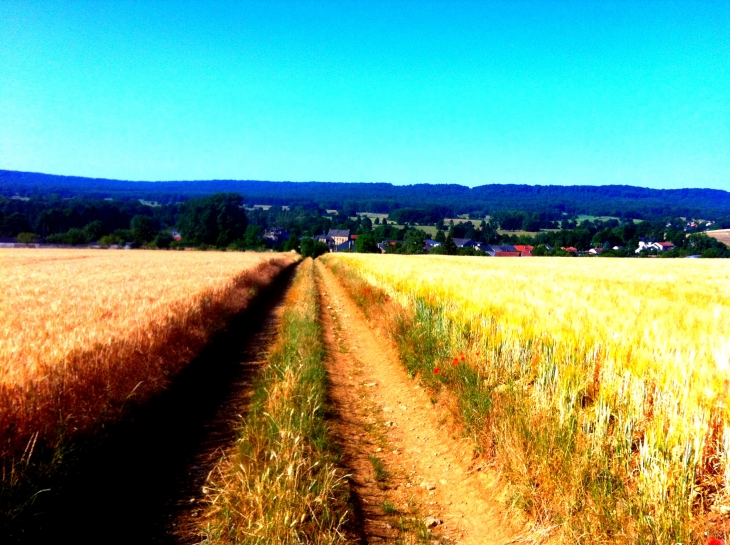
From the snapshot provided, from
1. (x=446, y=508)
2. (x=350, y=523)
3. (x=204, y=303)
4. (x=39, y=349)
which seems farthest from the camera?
(x=204, y=303)

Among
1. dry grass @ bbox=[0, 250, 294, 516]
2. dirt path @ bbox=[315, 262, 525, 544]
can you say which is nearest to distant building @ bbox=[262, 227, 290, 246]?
dry grass @ bbox=[0, 250, 294, 516]

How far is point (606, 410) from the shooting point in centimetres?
350

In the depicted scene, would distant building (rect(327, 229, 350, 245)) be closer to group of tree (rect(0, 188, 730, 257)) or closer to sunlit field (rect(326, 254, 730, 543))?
group of tree (rect(0, 188, 730, 257))

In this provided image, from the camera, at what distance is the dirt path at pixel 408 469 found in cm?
361

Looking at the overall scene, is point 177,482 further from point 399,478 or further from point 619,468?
point 619,468

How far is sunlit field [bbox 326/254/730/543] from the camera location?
2721 mm

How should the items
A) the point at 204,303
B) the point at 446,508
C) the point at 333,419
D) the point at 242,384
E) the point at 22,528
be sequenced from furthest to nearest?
the point at 204,303 < the point at 242,384 < the point at 333,419 < the point at 446,508 < the point at 22,528

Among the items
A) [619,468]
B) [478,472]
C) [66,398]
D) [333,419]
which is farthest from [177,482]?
[619,468]

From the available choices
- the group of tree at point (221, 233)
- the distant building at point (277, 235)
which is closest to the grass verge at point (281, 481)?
the group of tree at point (221, 233)

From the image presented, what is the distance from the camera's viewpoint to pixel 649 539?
248cm

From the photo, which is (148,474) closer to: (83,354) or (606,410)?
(83,354)

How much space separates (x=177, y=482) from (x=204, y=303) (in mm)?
6981

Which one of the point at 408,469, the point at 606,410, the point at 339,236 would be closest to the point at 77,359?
the point at 408,469

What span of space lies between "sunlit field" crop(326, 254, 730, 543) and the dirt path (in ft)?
1.23
